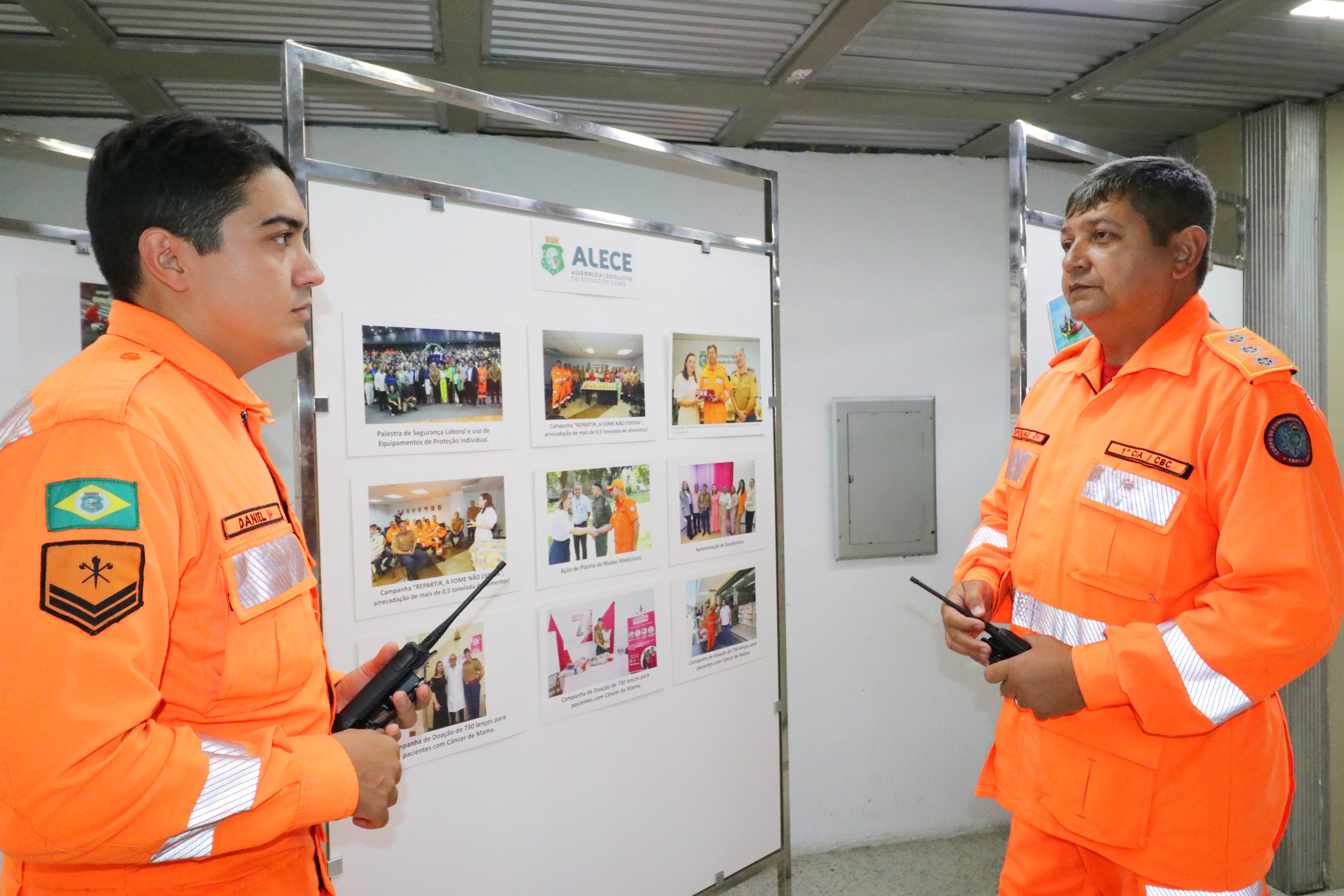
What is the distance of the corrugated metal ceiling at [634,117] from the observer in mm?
2703

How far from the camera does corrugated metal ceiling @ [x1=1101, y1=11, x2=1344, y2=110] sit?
2334mm

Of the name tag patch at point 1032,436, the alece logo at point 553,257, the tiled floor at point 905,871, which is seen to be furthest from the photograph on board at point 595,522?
the tiled floor at point 905,871

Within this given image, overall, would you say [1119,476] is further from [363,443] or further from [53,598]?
[53,598]

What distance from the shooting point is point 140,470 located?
2.80 feet

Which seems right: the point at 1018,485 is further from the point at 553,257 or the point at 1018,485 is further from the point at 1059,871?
the point at 553,257

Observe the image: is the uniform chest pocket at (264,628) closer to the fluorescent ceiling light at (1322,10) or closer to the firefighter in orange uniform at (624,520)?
the firefighter in orange uniform at (624,520)

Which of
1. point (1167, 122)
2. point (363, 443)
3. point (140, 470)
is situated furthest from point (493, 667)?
point (1167, 122)

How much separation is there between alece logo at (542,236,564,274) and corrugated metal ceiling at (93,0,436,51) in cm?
73

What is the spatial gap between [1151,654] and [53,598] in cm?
152

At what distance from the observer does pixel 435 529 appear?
5.52ft

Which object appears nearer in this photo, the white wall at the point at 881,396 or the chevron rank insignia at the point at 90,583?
the chevron rank insignia at the point at 90,583

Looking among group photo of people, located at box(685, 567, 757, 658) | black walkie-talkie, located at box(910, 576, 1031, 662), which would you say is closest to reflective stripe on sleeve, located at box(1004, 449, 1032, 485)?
black walkie-talkie, located at box(910, 576, 1031, 662)

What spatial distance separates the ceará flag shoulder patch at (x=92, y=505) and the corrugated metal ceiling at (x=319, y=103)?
199 cm

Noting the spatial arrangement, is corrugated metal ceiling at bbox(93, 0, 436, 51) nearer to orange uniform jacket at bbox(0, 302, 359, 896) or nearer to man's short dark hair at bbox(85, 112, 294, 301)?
man's short dark hair at bbox(85, 112, 294, 301)
